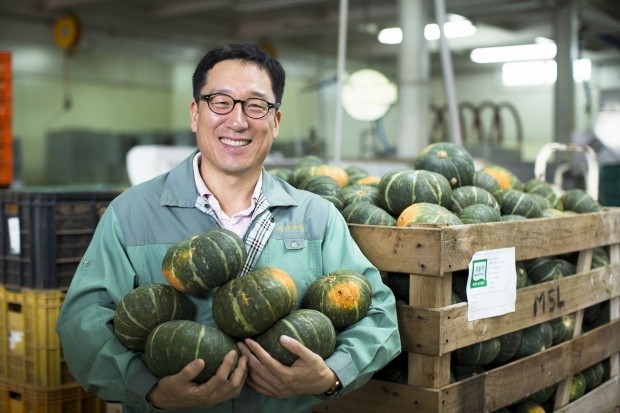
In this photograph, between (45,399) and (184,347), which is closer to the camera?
(184,347)

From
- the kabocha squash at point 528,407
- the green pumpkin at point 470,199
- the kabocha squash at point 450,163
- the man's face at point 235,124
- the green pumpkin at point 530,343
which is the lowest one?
the kabocha squash at point 528,407

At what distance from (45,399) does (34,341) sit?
24 centimetres

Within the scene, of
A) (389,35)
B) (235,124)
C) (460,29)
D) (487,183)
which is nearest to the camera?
(235,124)

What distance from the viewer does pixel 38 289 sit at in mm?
3160

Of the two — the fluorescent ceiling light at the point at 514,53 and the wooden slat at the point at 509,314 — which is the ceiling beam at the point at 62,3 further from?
the wooden slat at the point at 509,314

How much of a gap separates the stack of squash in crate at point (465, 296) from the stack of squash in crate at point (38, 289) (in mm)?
965

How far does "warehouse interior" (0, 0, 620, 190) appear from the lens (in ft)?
37.0

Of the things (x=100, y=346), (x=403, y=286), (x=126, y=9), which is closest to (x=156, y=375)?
(x=100, y=346)

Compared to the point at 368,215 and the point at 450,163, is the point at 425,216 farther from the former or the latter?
the point at 450,163

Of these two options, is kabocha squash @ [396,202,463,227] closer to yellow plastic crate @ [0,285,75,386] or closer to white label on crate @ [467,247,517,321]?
white label on crate @ [467,247,517,321]

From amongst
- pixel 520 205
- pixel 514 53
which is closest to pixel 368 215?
pixel 520 205

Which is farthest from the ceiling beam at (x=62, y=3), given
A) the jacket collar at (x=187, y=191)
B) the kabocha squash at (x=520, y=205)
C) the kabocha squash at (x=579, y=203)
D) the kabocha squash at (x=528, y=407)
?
the kabocha squash at (x=528, y=407)

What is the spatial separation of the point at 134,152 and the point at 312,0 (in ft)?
22.2

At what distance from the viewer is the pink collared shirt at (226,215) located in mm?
2227
